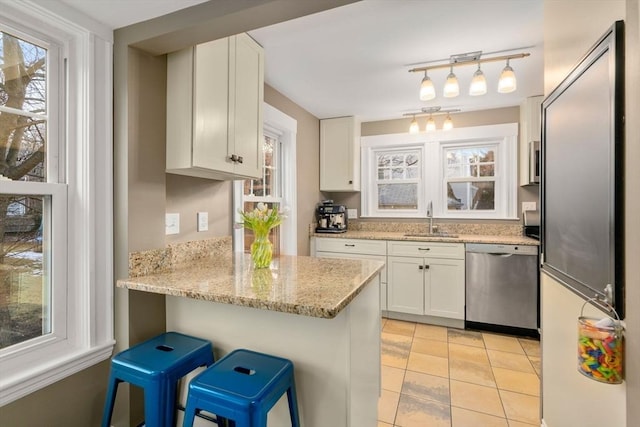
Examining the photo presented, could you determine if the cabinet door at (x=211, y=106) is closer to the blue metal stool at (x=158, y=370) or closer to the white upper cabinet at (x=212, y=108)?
the white upper cabinet at (x=212, y=108)

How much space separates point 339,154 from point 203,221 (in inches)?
88.6

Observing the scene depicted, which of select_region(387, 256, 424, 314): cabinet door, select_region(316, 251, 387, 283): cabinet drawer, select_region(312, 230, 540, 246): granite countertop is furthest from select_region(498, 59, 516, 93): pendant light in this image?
select_region(316, 251, 387, 283): cabinet drawer

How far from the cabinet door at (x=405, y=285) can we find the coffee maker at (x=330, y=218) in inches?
30.7

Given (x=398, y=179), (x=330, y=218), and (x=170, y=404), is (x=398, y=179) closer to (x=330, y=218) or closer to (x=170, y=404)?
(x=330, y=218)

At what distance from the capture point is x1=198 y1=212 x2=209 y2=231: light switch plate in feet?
6.50

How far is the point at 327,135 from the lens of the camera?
3.90 meters

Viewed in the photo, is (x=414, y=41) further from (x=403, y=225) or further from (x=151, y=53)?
(x=403, y=225)

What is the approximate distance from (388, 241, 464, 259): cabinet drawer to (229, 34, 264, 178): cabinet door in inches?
75.6

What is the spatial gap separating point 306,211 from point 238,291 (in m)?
2.40

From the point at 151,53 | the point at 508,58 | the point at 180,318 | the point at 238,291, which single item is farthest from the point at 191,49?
the point at 508,58

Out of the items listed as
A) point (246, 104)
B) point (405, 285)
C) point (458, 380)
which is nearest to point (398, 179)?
point (405, 285)

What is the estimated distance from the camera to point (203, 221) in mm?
2012

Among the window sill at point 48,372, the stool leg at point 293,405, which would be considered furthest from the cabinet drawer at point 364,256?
the window sill at point 48,372

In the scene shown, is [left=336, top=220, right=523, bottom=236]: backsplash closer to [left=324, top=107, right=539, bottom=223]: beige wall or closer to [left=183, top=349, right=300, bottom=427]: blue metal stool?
[left=324, top=107, right=539, bottom=223]: beige wall
